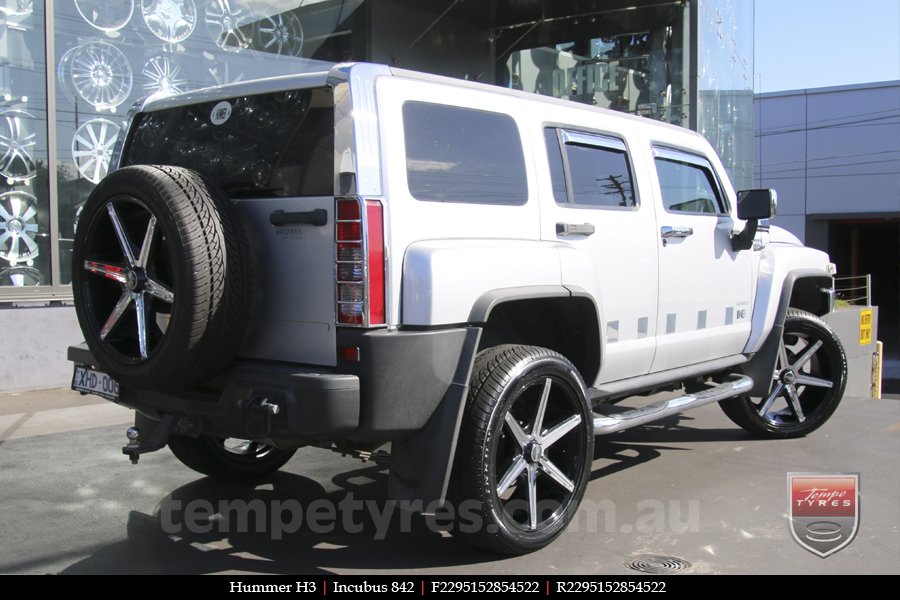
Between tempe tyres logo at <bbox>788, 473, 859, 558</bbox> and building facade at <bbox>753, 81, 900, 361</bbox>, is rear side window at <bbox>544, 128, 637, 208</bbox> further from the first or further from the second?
building facade at <bbox>753, 81, 900, 361</bbox>

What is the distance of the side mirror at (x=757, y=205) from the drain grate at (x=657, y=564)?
101 inches

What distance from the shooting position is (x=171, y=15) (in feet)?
32.6

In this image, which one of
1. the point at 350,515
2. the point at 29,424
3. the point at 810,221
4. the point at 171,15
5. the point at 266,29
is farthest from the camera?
the point at 810,221

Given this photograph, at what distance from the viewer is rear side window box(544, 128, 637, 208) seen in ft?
14.5

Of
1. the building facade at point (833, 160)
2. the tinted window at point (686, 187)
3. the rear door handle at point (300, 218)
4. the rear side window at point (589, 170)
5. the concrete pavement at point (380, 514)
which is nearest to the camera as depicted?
the rear door handle at point (300, 218)

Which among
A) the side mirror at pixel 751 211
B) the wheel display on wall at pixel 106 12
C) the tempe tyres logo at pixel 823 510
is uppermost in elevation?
the wheel display on wall at pixel 106 12

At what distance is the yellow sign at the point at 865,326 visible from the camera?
548 inches

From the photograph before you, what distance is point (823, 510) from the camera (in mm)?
4684

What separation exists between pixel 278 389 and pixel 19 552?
1685 millimetres

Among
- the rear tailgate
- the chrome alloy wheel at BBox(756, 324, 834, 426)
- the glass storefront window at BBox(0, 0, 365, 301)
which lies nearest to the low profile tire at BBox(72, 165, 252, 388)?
the rear tailgate

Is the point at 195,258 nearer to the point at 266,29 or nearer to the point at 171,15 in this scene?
the point at 171,15

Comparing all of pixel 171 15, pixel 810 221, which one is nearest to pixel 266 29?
pixel 171 15

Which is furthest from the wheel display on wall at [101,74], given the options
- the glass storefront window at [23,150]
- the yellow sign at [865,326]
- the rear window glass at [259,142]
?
the yellow sign at [865,326]

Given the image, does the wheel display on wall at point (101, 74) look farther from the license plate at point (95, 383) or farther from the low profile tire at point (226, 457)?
the license plate at point (95, 383)
